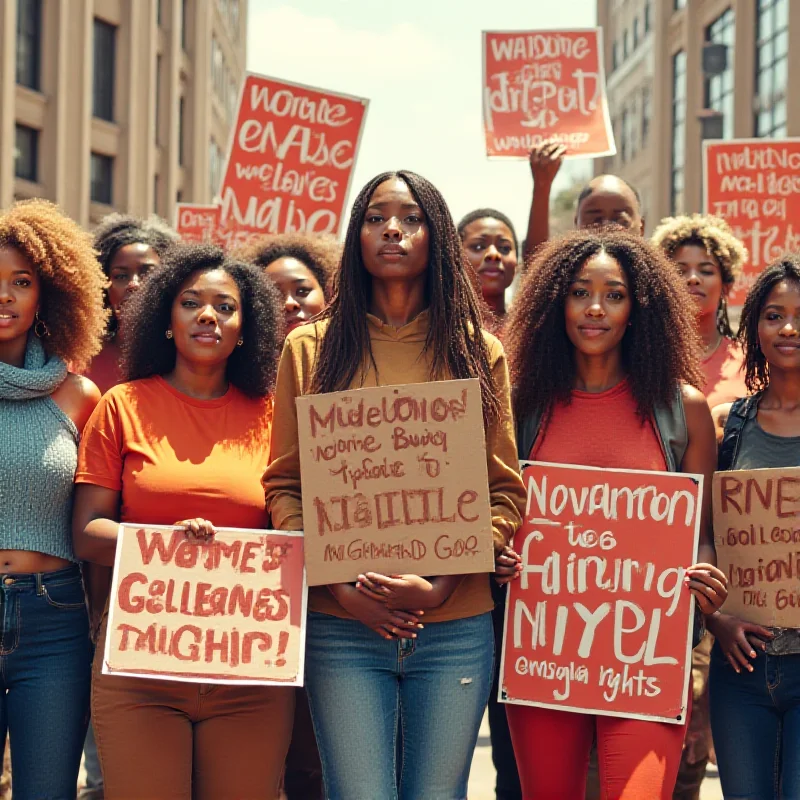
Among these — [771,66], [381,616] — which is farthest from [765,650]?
[771,66]

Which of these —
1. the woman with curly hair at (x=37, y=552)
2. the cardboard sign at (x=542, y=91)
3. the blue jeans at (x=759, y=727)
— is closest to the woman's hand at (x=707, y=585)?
the blue jeans at (x=759, y=727)

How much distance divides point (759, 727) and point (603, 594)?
622mm

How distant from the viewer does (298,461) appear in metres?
3.68

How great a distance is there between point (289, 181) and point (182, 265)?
153 inches

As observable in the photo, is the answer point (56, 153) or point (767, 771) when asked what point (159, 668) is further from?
point (56, 153)

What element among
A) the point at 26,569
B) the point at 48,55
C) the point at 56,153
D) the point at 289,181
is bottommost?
the point at 26,569

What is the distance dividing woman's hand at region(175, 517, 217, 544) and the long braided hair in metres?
0.51

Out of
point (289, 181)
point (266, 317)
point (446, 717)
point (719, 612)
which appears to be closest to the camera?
point (446, 717)

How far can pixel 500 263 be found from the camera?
236 inches

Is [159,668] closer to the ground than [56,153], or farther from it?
closer to the ground

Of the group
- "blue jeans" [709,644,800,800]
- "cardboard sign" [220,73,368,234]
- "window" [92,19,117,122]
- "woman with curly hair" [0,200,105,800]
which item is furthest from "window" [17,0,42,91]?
"blue jeans" [709,644,800,800]

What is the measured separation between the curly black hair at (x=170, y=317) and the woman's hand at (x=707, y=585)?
1.48 m

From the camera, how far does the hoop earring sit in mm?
4273

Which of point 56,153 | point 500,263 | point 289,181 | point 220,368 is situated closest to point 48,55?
point 56,153
